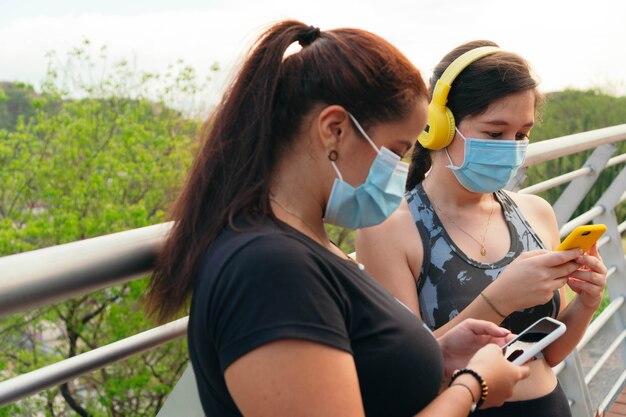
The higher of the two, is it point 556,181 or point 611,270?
point 556,181

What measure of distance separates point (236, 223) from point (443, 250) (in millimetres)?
865

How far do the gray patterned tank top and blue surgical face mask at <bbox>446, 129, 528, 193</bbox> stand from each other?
123 millimetres

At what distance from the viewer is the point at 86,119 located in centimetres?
1276

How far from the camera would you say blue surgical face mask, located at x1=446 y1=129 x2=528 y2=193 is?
2.15 metres

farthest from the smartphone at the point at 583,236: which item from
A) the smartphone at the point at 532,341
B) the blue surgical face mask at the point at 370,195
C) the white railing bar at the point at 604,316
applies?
the white railing bar at the point at 604,316

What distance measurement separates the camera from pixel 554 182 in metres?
2.83

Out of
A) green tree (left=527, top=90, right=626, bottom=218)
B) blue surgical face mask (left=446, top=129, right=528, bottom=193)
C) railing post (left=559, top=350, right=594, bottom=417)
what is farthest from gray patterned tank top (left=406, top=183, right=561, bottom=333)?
green tree (left=527, top=90, right=626, bottom=218)

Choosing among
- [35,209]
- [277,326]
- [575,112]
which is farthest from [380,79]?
[575,112]

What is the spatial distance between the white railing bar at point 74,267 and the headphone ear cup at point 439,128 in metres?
0.93

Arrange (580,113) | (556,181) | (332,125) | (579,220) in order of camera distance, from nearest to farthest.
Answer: (332,125) → (556,181) → (579,220) → (580,113)

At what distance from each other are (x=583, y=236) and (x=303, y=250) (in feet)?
3.01

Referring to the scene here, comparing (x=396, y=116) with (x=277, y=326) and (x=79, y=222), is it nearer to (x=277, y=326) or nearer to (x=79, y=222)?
(x=277, y=326)

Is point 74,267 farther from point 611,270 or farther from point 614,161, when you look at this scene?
point 611,270

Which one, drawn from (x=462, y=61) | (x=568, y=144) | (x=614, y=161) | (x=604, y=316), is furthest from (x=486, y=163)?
(x=604, y=316)
